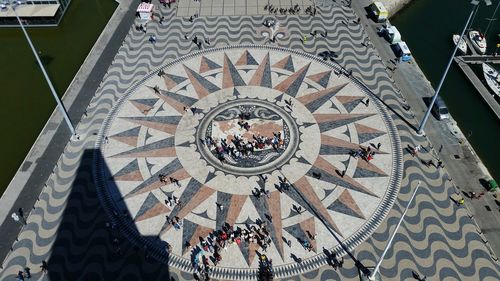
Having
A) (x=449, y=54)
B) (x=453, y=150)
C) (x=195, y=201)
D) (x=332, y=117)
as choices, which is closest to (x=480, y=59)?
(x=449, y=54)

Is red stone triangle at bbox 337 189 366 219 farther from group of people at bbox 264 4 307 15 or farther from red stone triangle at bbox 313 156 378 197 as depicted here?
group of people at bbox 264 4 307 15

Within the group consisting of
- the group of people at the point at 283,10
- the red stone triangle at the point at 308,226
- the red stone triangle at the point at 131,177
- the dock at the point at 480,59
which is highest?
the group of people at the point at 283,10

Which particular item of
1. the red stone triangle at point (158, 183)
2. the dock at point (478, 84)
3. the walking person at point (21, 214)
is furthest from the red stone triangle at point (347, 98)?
the walking person at point (21, 214)

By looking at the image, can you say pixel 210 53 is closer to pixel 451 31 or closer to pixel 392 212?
Result: pixel 392 212

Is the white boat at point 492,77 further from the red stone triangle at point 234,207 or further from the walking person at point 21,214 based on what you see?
the walking person at point 21,214

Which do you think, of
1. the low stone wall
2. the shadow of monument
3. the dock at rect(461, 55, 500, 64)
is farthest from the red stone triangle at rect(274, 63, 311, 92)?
the dock at rect(461, 55, 500, 64)

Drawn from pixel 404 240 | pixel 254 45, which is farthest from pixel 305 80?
pixel 404 240
